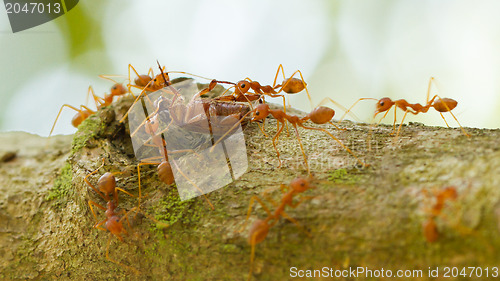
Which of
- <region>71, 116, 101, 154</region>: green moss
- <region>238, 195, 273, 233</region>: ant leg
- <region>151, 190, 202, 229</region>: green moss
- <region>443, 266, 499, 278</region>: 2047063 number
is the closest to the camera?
<region>443, 266, 499, 278</region>: 2047063 number

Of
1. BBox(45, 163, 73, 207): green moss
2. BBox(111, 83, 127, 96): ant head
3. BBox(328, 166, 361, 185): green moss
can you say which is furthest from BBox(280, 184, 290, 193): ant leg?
→ BBox(111, 83, 127, 96): ant head

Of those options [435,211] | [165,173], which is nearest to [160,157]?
[165,173]

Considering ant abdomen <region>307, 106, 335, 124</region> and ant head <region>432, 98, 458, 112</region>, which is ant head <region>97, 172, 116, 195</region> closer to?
ant abdomen <region>307, 106, 335, 124</region>

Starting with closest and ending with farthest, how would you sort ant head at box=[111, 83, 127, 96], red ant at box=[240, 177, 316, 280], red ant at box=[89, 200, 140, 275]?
red ant at box=[240, 177, 316, 280] < red ant at box=[89, 200, 140, 275] < ant head at box=[111, 83, 127, 96]

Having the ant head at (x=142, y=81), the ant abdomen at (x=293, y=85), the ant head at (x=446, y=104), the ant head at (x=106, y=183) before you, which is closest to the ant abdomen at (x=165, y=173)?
the ant head at (x=106, y=183)

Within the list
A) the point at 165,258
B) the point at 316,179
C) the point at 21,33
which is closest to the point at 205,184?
the point at 165,258

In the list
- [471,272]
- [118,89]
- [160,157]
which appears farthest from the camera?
[118,89]

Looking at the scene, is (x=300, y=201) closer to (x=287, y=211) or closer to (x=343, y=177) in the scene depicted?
(x=287, y=211)
